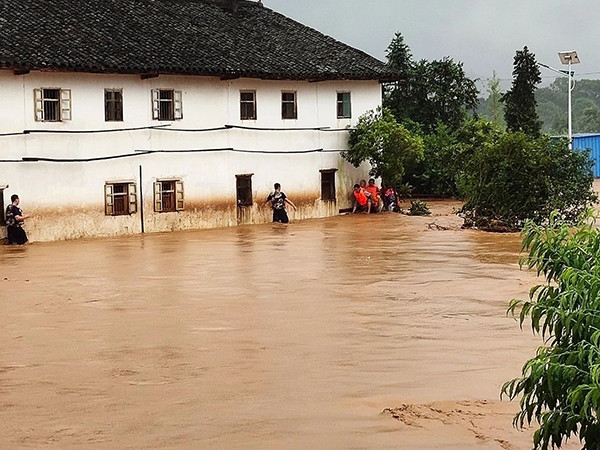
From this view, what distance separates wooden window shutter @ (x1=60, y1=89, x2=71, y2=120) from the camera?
29766mm

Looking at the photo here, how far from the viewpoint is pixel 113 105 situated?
31016mm

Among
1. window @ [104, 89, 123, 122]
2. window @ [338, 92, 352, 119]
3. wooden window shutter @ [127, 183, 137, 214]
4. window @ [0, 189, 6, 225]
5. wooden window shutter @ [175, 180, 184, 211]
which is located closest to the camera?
window @ [0, 189, 6, 225]

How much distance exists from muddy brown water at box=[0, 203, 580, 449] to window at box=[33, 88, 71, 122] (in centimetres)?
519

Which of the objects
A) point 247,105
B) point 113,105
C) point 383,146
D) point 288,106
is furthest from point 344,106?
point 113,105

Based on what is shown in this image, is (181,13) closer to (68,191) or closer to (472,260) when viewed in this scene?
(68,191)

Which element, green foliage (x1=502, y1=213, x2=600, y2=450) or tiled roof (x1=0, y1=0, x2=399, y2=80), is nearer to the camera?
green foliage (x1=502, y1=213, x2=600, y2=450)

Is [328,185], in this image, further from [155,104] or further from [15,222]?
[15,222]

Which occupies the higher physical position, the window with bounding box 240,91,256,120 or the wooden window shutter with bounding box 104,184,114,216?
the window with bounding box 240,91,256,120

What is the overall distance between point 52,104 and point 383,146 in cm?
1104

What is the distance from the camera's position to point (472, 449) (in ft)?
31.1

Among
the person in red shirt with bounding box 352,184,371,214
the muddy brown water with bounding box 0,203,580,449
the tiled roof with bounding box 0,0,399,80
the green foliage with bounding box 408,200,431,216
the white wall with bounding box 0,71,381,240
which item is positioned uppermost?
the tiled roof with bounding box 0,0,399,80

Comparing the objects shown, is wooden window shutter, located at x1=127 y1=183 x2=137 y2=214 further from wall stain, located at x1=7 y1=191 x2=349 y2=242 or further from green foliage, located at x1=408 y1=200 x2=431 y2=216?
green foliage, located at x1=408 y1=200 x2=431 y2=216

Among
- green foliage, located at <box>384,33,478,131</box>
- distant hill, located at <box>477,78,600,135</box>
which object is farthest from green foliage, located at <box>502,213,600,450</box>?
distant hill, located at <box>477,78,600,135</box>

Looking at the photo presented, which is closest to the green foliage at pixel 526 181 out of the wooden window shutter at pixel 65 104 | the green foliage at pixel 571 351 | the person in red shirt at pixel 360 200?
the person in red shirt at pixel 360 200
